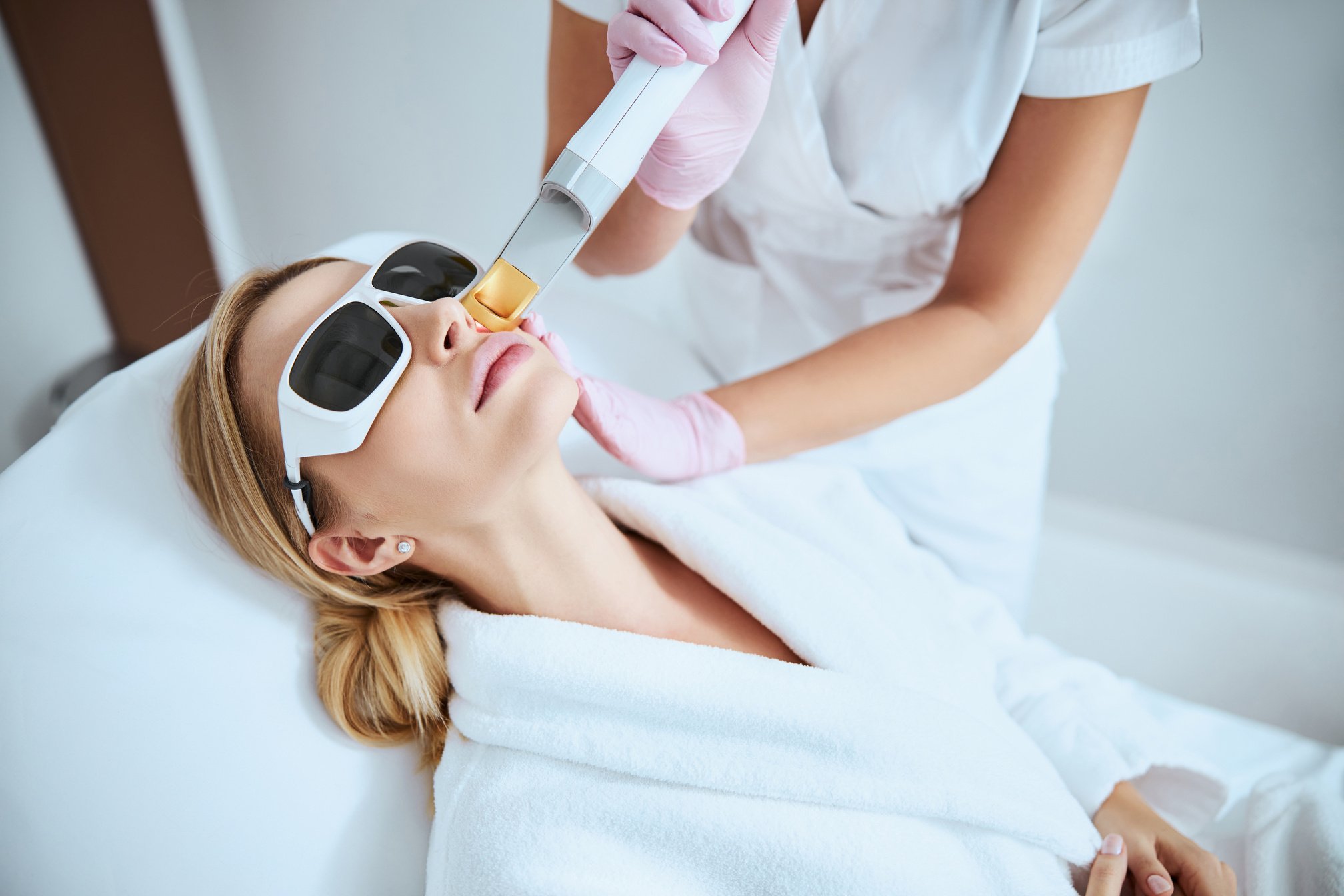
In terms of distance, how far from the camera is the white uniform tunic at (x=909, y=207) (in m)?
0.93

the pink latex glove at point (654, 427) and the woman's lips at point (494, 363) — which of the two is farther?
the pink latex glove at point (654, 427)

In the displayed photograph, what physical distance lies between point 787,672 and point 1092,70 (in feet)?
2.49

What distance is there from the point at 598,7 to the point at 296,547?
0.75 metres

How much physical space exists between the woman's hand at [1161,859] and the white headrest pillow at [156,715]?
2.71 ft

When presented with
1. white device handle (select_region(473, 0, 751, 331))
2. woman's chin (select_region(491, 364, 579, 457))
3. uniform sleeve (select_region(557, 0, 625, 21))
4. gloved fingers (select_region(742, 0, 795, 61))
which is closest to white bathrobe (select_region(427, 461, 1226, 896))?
woman's chin (select_region(491, 364, 579, 457))

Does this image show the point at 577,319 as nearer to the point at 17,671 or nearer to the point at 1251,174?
the point at 17,671

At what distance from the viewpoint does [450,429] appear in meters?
0.79

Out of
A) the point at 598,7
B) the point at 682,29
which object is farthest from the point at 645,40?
the point at 598,7

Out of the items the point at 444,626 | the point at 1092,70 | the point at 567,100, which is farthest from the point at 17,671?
the point at 1092,70

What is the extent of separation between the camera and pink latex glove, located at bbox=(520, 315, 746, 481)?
3.08 ft

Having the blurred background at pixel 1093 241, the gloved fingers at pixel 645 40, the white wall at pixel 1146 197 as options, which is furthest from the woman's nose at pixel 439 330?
the white wall at pixel 1146 197

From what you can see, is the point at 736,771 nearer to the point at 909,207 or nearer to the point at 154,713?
the point at 154,713

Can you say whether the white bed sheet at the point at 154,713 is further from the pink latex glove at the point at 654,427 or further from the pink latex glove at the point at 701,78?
the pink latex glove at the point at 701,78

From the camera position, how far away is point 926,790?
84 cm
